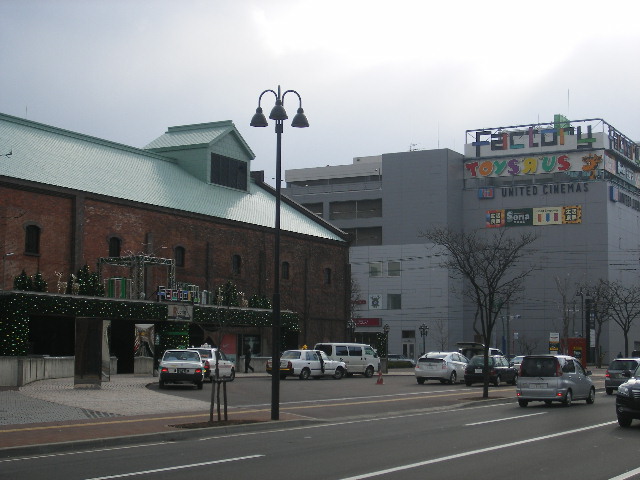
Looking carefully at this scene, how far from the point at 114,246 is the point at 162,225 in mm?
3810

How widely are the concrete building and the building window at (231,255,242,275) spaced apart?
→ 4166 centimetres

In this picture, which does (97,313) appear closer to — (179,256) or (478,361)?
(179,256)

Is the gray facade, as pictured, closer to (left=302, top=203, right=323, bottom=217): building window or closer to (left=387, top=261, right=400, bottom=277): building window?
(left=387, top=261, right=400, bottom=277): building window

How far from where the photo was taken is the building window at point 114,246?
4894 cm

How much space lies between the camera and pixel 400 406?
2906 cm

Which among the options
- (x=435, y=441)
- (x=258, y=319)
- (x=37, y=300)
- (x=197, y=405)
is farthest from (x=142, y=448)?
(x=258, y=319)

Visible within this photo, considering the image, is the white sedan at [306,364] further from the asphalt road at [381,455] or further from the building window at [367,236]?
the building window at [367,236]

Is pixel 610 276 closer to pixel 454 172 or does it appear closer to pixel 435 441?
pixel 454 172

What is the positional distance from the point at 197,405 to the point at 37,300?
1474 centimetres

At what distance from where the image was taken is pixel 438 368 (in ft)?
143

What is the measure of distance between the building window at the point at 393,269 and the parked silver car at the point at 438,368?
5512 cm

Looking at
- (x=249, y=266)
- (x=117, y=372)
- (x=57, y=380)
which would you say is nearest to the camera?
(x=57, y=380)

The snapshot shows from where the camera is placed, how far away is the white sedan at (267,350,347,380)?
44.0m

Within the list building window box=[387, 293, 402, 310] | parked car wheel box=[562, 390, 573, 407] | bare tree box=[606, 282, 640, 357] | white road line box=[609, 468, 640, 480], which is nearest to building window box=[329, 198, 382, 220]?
building window box=[387, 293, 402, 310]
